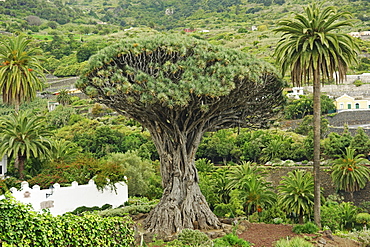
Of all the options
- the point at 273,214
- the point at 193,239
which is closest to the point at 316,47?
the point at 273,214

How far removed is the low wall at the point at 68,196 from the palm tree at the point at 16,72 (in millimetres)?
6249

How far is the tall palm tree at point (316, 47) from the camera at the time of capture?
80.7 feet

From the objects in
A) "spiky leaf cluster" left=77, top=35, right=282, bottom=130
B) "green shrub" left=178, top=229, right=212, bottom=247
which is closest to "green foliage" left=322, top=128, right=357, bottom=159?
"spiky leaf cluster" left=77, top=35, right=282, bottom=130

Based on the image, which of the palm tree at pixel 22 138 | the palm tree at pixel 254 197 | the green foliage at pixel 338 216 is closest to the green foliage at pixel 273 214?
the palm tree at pixel 254 197

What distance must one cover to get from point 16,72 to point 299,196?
18694mm

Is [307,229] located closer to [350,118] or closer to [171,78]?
[171,78]

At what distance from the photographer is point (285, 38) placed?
26000 mm

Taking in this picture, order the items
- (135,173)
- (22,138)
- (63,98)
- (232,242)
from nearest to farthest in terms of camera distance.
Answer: (232,242) → (22,138) → (135,173) → (63,98)

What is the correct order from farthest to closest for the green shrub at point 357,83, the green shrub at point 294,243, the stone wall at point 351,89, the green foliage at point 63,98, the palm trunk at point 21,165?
the green shrub at point 357,83
the green foliage at point 63,98
the stone wall at point 351,89
the palm trunk at point 21,165
the green shrub at point 294,243

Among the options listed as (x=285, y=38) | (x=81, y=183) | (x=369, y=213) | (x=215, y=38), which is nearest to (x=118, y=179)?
(x=81, y=183)

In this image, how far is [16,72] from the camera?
2875 centimetres

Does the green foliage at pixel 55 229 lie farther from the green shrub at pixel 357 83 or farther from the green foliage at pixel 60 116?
the green shrub at pixel 357 83

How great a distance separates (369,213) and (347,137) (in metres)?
13.1

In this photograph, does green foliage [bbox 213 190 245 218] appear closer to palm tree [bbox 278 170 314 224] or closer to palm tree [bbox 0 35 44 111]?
palm tree [bbox 278 170 314 224]
